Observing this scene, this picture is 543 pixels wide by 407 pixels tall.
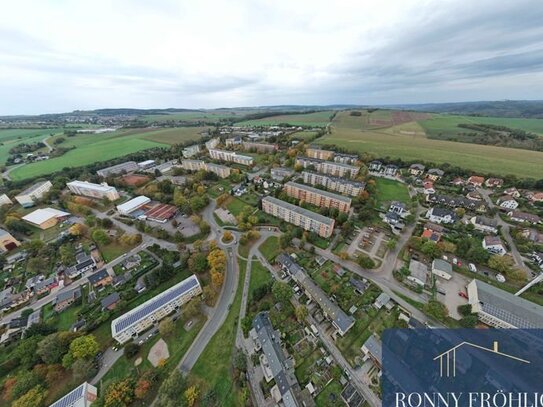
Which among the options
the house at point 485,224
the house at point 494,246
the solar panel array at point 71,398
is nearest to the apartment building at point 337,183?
the house at point 485,224

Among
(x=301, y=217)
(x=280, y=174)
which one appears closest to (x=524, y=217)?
(x=301, y=217)

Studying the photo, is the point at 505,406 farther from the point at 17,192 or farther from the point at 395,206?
the point at 17,192

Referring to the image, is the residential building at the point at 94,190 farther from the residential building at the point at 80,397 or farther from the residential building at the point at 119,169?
the residential building at the point at 80,397

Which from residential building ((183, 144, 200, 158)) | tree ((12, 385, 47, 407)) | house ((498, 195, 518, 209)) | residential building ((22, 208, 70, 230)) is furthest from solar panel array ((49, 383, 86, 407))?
house ((498, 195, 518, 209))

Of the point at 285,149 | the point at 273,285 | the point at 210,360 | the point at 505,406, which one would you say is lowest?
the point at 210,360

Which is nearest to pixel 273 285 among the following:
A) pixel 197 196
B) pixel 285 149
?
pixel 197 196

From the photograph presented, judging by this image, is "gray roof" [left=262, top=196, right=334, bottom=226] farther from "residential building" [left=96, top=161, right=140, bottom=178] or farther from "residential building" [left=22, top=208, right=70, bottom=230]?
"residential building" [left=96, top=161, right=140, bottom=178]
